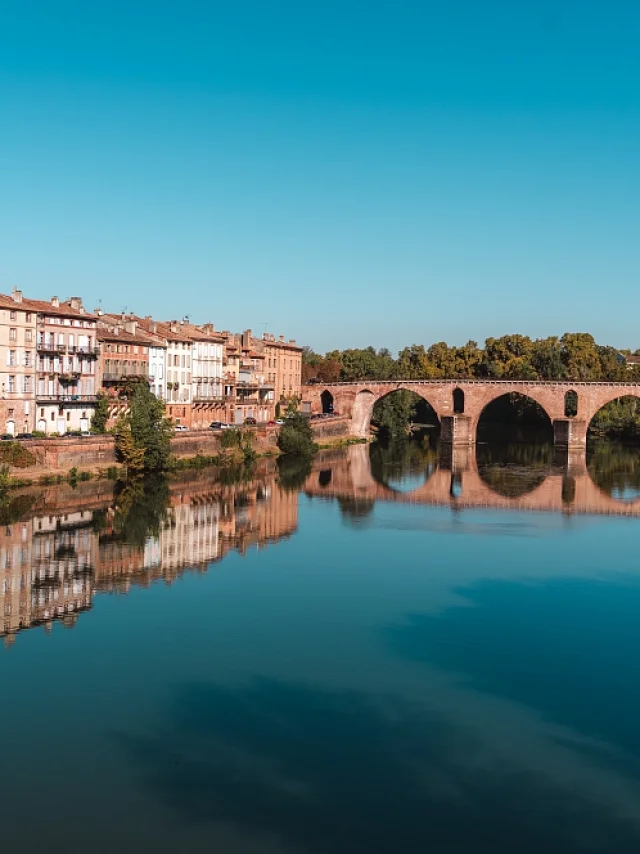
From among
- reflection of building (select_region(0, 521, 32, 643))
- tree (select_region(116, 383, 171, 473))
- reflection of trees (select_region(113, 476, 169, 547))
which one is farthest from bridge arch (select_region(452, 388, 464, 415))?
reflection of building (select_region(0, 521, 32, 643))

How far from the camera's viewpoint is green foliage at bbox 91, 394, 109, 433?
52.2 metres

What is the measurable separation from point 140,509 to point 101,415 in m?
13.7

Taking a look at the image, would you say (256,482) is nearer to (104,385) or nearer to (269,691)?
(104,385)

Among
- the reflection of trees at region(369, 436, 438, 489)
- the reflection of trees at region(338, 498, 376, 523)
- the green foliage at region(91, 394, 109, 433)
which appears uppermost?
the green foliage at region(91, 394, 109, 433)

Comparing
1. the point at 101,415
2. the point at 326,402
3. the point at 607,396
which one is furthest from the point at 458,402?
the point at 101,415

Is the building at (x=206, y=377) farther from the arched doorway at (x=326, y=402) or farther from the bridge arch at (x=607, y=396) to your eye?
the bridge arch at (x=607, y=396)

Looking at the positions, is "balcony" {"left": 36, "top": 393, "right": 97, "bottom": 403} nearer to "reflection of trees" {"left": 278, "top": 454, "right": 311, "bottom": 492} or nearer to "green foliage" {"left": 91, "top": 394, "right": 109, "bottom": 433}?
"green foliage" {"left": 91, "top": 394, "right": 109, "bottom": 433}

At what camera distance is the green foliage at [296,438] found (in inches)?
2457

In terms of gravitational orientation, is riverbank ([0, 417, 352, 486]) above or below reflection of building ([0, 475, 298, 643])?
above

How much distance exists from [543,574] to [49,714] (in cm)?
1671

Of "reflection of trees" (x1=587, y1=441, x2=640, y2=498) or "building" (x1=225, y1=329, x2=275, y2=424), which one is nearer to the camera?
"reflection of trees" (x1=587, y1=441, x2=640, y2=498)

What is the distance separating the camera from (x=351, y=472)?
5822 cm

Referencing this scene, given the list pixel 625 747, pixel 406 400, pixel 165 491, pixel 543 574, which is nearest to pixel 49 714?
pixel 625 747

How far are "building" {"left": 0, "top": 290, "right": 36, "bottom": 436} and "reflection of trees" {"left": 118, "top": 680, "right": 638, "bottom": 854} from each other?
31.1 meters
